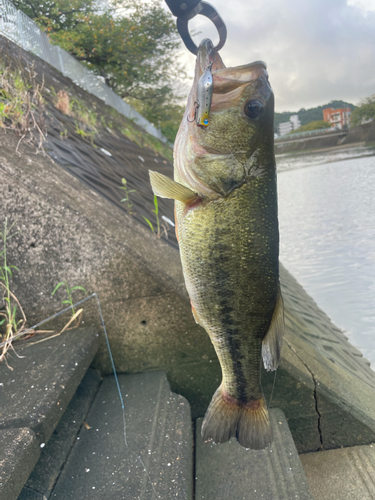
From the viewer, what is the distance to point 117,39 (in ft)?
65.2

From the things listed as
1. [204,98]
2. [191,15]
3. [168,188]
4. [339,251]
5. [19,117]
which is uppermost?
[19,117]

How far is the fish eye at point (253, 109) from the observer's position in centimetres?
127

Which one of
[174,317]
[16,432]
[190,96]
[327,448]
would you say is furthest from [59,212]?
[327,448]

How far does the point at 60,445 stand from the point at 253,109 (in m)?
2.16

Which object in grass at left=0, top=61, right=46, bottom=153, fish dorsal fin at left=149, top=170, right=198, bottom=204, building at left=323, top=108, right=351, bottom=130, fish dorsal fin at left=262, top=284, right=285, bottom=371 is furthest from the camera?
building at left=323, top=108, right=351, bottom=130

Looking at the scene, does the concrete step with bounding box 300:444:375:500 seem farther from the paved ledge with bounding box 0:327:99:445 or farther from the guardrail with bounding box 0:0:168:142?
the guardrail with bounding box 0:0:168:142

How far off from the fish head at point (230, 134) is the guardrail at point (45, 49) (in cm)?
937

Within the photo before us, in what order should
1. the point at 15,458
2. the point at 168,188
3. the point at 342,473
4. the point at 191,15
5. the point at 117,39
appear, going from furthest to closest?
the point at 117,39, the point at 342,473, the point at 15,458, the point at 168,188, the point at 191,15

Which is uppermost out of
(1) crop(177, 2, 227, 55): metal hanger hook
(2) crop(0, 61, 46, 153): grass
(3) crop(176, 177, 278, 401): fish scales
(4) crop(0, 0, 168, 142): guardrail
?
(4) crop(0, 0, 168, 142): guardrail

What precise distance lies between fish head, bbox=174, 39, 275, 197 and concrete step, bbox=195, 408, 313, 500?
1.68 m

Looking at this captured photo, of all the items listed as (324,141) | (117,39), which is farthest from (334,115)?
(117,39)

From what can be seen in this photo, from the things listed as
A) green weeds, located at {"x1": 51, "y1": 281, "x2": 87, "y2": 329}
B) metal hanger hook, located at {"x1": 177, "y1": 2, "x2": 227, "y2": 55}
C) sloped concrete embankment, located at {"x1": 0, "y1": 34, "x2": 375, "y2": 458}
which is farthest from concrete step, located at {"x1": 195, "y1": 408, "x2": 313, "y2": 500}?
metal hanger hook, located at {"x1": 177, "y1": 2, "x2": 227, "y2": 55}

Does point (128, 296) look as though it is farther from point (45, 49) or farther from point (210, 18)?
point (45, 49)

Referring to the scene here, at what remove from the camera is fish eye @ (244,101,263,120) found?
4.16 ft
